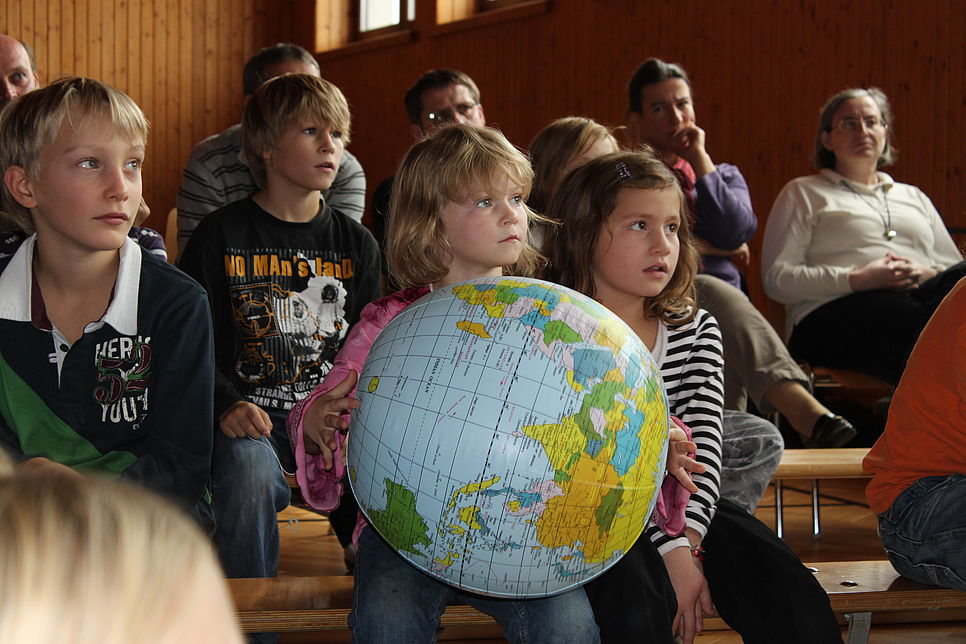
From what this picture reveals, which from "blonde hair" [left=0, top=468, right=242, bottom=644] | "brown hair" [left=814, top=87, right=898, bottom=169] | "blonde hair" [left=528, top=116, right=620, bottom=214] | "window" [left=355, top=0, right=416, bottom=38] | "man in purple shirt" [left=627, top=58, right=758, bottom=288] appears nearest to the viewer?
"blonde hair" [left=0, top=468, right=242, bottom=644]

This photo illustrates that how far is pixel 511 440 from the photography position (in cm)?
134

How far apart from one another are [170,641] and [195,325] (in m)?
1.61

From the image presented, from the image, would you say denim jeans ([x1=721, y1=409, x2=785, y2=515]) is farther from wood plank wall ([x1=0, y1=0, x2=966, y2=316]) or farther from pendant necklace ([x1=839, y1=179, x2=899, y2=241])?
wood plank wall ([x1=0, y1=0, x2=966, y2=316])

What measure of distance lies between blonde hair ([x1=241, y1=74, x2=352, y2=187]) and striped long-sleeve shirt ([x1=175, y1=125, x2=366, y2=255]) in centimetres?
69

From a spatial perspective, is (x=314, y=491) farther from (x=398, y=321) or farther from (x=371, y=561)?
(x=398, y=321)

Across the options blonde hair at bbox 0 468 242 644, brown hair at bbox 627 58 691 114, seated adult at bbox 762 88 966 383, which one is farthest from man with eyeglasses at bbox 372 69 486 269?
blonde hair at bbox 0 468 242 644

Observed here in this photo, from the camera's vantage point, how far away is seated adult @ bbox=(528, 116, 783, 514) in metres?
2.54

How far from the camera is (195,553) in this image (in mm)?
565

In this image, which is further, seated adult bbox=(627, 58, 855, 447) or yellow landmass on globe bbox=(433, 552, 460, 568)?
seated adult bbox=(627, 58, 855, 447)

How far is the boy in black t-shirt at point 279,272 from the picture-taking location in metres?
2.50

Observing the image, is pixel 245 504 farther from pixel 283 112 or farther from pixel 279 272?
pixel 283 112

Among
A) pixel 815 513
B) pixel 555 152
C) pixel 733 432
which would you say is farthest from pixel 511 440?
pixel 815 513

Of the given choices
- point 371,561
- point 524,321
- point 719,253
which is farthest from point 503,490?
point 719,253

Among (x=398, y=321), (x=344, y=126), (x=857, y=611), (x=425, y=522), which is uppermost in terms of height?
(x=344, y=126)
